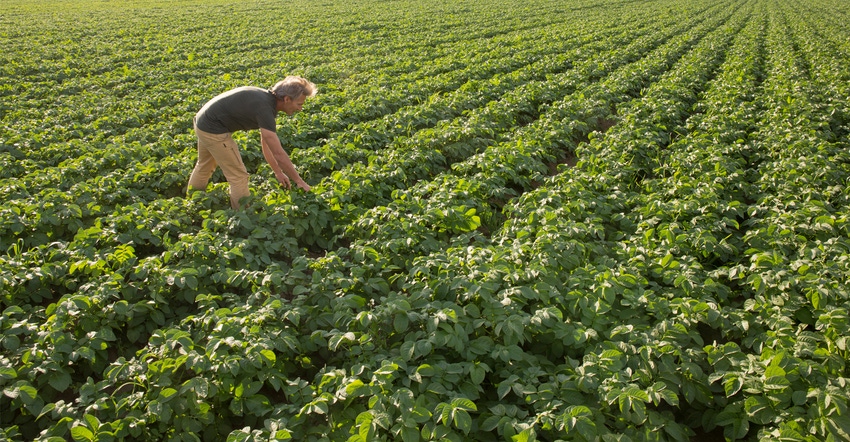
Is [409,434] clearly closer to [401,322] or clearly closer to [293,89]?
[401,322]

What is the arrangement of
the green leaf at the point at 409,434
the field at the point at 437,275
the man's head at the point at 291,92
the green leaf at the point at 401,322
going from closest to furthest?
1. the green leaf at the point at 409,434
2. the field at the point at 437,275
3. the green leaf at the point at 401,322
4. the man's head at the point at 291,92

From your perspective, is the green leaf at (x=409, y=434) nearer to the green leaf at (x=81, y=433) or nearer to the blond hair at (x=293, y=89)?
the green leaf at (x=81, y=433)

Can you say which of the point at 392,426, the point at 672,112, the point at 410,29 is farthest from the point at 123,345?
the point at 410,29

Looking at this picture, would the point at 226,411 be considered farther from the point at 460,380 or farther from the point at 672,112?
the point at 672,112

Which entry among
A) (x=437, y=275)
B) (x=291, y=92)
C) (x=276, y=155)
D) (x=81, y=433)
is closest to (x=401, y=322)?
(x=437, y=275)

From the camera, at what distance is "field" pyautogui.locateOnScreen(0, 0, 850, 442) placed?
2711mm

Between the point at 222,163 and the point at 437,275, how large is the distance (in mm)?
2720

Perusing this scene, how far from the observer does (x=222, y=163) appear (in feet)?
16.7

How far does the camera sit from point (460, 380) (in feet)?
9.48

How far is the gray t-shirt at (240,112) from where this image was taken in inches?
187

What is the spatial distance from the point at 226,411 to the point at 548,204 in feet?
11.4

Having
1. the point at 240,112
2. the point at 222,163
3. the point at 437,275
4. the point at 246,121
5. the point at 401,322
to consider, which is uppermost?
the point at 240,112

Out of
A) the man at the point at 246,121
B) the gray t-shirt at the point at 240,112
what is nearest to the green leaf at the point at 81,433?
the man at the point at 246,121

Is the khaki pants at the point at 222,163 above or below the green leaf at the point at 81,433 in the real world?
above
